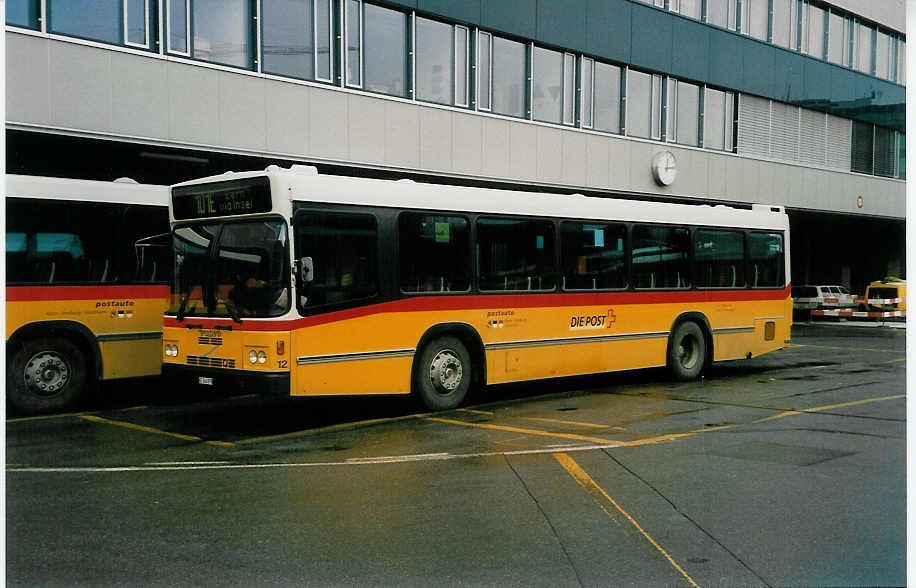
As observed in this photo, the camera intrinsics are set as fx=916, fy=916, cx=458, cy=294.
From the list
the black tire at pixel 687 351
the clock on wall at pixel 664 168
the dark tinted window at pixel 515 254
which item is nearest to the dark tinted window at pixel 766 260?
the black tire at pixel 687 351

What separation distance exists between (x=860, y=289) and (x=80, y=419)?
41.3 m

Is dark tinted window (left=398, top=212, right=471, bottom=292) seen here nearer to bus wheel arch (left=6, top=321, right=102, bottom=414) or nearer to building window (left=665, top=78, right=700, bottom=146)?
bus wheel arch (left=6, top=321, right=102, bottom=414)

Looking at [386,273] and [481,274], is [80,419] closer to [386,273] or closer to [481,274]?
[386,273]

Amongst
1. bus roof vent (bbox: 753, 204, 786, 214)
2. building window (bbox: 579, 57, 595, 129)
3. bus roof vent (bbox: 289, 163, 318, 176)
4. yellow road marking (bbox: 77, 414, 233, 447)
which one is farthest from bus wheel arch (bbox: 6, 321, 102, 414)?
building window (bbox: 579, 57, 595, 129)

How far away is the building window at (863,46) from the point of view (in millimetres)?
33094

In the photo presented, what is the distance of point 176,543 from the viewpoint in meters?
5.99

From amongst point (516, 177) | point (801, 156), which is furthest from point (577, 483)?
point (801, 156)

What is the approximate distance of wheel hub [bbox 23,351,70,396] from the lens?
12.0m

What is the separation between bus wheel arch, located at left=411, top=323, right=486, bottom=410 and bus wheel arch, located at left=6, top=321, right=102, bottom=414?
178 inches

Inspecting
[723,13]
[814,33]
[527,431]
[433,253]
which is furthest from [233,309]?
[814,33]

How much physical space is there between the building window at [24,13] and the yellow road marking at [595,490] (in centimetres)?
1119

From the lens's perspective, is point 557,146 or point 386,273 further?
point 557,146

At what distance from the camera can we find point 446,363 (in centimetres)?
1204

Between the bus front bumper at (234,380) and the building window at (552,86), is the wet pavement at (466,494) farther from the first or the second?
the building window at (552,86)
